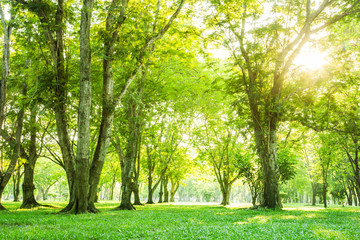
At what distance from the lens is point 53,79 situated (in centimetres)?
1291

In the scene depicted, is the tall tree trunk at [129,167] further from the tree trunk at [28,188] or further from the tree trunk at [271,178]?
the tree trunk at [271,178]

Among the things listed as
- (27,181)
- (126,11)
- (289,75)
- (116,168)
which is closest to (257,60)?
(289,75)

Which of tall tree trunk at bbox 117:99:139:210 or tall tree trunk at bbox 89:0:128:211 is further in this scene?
tall tree trunk at bbox 117:99:139:210

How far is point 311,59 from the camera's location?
14.9 metres

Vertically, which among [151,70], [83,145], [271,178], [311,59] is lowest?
[271,178]

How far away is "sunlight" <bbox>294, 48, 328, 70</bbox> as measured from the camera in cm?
1398

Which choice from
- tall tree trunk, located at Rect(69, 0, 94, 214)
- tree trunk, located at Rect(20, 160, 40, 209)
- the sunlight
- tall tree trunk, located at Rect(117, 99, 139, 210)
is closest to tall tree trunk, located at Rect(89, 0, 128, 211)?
tall tree trunk, located at Rect(69, 0, 94, 214)

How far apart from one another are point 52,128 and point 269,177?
16905mm

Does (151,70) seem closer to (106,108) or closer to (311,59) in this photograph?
(106,108)

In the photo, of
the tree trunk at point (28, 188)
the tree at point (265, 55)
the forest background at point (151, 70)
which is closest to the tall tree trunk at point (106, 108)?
the forest background at point (151, 70)

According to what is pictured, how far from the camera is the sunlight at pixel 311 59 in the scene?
45.9 ft

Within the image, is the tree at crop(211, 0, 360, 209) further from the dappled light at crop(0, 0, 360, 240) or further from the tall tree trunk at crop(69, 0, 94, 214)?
the tall tree trunk at crop(69, 0, 94, 214)

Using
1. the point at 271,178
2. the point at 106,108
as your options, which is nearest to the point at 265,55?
the point at 271,178

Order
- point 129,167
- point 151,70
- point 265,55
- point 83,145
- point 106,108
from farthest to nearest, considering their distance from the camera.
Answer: point 151,70, point 129,167, point 265,55, point 106,108, point 83,145
